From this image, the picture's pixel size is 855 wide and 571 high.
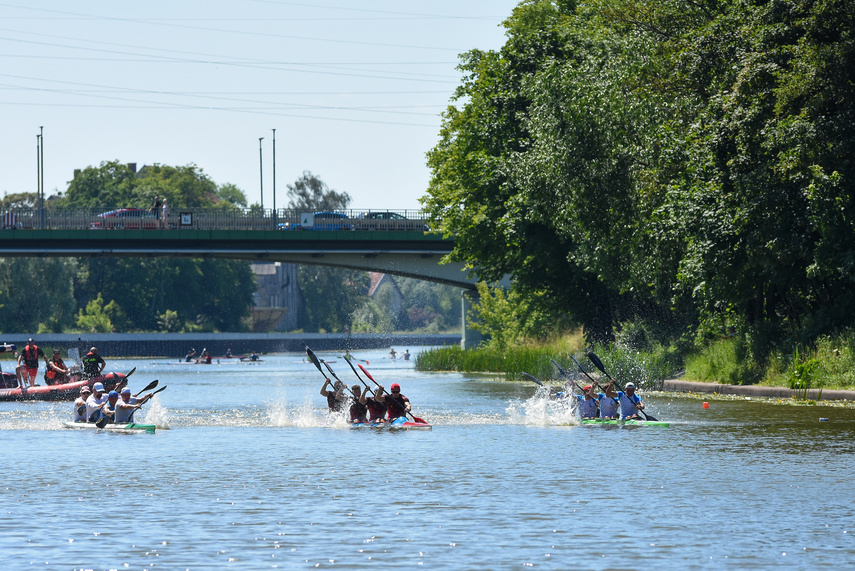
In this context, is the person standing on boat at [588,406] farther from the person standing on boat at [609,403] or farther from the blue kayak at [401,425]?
the blue kayak at [401,425]

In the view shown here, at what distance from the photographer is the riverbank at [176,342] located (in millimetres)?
103875

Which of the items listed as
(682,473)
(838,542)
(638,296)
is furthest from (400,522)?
(638,296)

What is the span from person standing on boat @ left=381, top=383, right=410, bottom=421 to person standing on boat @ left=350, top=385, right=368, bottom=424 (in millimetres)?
665

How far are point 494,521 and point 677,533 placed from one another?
1.94 meters

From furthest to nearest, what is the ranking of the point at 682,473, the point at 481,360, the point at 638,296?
1. the point at 481,360
2. the point at 638,296
3. the point at 682,473

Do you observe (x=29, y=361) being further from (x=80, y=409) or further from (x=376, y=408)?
(x=376, y=408)

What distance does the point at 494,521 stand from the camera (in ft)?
44.3

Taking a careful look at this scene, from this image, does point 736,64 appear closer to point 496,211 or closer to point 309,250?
point 496,211

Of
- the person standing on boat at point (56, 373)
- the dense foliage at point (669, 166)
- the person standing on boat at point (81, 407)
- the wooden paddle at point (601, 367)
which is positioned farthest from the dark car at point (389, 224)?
the person standing on boat at point (81, 407)

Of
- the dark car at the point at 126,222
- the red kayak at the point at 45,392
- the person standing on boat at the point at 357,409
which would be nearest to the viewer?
the person standing on boat at the point at 357,409

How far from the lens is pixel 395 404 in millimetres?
26859

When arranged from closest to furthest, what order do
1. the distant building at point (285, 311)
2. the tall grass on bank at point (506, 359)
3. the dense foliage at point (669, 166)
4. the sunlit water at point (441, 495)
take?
the sunlit water at point (441, 495) → the dense foliage at point (669, 166) → the tall grass on bank at point (506, 359) → the distant building at point (285, 311)

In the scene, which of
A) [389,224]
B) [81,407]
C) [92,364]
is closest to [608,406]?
[81,407]

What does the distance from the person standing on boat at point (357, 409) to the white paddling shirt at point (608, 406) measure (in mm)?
4882
